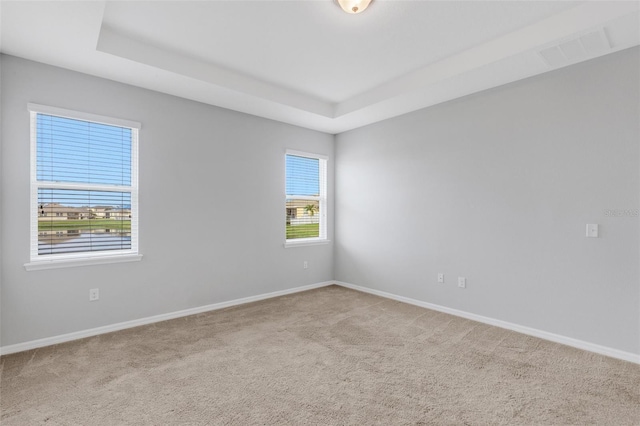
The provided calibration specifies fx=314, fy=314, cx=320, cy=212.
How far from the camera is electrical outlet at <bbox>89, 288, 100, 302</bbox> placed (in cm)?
311

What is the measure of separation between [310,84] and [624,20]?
8.94 ft

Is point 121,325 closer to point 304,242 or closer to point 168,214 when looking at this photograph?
point 168,214

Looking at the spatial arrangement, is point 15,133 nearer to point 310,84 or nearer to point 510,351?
point 310,84

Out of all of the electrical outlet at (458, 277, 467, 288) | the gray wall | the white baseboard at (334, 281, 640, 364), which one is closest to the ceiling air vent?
the gray wall

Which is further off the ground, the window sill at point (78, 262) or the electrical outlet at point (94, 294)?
the window sill at point (78, 262)

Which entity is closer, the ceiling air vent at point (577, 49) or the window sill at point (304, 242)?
the ceiling air vent at point (577, 49)

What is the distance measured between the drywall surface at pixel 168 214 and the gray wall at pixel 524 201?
1.51 metres

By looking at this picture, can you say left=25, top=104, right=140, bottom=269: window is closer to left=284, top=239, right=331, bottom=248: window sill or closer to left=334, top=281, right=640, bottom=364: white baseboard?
left=284, top=239, right=331, bottom=248: window sill

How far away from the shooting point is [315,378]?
236 cm

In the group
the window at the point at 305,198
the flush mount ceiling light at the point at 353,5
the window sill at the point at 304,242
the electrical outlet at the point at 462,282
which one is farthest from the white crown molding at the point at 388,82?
the electrical outlet at the point at 462,282

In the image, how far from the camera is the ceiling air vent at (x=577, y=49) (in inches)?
96.2

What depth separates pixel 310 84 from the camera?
3.72 meters

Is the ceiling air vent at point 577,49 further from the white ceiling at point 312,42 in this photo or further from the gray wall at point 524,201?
the gray wall at point 524,201

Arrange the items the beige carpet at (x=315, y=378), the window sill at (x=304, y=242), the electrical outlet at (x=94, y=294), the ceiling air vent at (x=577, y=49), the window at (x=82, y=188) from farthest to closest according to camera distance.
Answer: the window sill at (x=304, y=242) < the electrical outlet at (x=94, y=294) < the window at (x=82, y=188) < the ceiling air vent at (x=577, y=49) < the beige carpet at (x=315, y=378)
